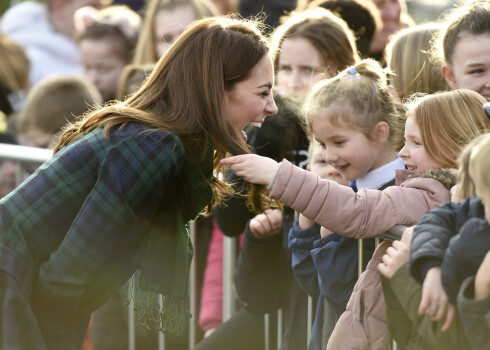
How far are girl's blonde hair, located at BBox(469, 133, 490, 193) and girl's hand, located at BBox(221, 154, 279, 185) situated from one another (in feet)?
2.79

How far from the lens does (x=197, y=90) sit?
351 centimetres

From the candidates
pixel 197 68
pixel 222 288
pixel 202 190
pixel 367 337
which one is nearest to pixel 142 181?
pixel 202 190

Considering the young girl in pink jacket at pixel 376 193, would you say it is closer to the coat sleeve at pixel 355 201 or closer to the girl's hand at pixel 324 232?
the coat sleeve at pixel 355 201

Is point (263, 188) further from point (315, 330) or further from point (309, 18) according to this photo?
point (309, 18)

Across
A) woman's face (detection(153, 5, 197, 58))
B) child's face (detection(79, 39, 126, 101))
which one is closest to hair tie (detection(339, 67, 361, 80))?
woman's face (detection(153, 5, 197, 58))

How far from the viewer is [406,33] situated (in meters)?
4.37

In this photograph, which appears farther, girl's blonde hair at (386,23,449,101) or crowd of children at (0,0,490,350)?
girl's blonde hair at (386,23,449,101)

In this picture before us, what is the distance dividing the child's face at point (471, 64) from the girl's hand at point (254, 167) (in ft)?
3.37

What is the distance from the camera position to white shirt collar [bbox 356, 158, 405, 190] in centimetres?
378

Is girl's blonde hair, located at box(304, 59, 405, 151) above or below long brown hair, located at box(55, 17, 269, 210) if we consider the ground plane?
below

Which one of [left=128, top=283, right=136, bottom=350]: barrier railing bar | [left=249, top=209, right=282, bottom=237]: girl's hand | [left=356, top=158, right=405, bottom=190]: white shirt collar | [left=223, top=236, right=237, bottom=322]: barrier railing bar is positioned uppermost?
[left=356, top=158, right=405, bottom=190]: white shirt collar

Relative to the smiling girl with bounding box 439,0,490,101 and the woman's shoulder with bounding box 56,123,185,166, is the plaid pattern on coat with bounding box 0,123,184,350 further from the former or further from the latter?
the smiling girl with bounding box 439,0,490,101

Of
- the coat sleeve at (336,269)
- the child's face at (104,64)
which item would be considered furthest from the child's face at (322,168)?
the child's face at (104,64)

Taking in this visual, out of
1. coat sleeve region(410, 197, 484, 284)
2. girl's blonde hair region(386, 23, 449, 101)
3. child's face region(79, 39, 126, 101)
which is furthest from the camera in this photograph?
child's face region(79, 39, 126, 101)
